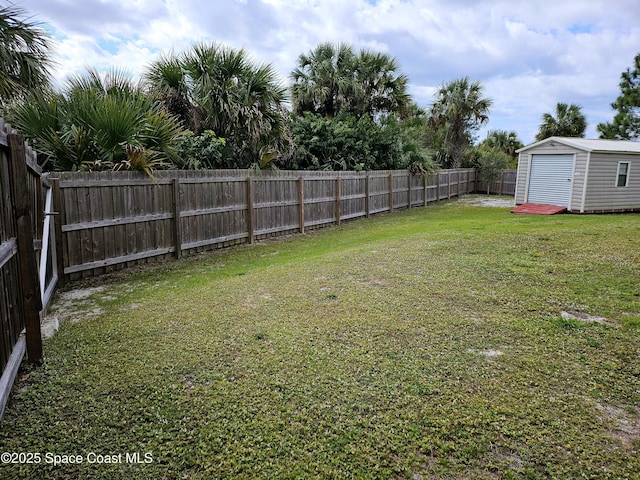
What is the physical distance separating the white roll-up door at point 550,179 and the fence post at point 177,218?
42.4ft

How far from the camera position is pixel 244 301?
15.5 feet

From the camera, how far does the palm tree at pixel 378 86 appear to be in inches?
659

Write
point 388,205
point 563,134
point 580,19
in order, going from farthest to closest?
point 563,134, point 388,205, point 580,19

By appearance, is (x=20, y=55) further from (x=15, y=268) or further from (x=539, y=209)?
(x=539, y=209)

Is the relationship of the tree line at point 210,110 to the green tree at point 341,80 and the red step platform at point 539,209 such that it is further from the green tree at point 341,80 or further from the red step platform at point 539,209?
the red step platform at point 539,209

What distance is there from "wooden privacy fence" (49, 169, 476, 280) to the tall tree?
37.1 feet

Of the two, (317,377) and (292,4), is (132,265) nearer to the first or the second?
(317,377)

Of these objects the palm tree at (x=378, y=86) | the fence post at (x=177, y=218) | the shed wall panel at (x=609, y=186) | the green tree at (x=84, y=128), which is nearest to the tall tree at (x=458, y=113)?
the palm tree at (x=378, y=86)

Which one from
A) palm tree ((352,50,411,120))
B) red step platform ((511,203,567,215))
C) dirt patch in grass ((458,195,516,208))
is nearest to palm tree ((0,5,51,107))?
palm tree ((352,50,411,120))

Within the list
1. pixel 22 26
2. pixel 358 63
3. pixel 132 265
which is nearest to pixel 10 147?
pixel 132 265

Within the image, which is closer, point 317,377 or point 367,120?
point 317,377

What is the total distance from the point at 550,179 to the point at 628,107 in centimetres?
1232

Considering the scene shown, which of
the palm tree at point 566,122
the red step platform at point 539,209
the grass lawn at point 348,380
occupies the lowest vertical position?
the grass lawn at point 348,380

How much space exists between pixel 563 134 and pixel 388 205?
1525cm
